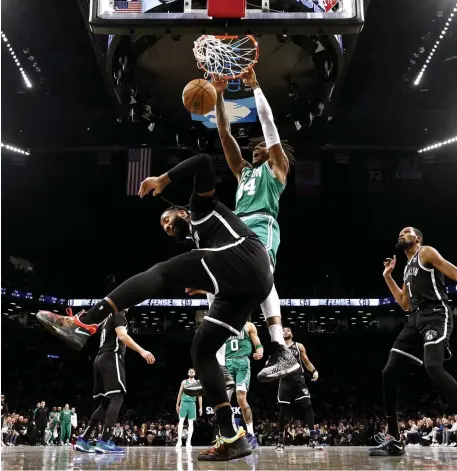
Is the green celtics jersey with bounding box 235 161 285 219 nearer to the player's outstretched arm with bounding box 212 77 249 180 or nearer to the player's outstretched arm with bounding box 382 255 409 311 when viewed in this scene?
the player's outstretched arm with bounding box 212 77 249 180

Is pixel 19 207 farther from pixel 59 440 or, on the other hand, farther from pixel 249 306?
pixel 249 306

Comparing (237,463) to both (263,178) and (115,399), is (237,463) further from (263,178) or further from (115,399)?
(115,399)

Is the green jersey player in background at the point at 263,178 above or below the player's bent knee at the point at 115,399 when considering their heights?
above

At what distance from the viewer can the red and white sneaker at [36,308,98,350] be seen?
366cm

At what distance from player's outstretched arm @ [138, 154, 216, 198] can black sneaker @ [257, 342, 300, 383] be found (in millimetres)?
1445

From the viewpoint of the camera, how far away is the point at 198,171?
12.6 feet

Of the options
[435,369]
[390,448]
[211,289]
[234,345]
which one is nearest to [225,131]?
[211,289]

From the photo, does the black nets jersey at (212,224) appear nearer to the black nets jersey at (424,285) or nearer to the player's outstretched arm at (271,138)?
the player's outstretched arm at (271,138)

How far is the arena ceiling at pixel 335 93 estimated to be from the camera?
559 inches

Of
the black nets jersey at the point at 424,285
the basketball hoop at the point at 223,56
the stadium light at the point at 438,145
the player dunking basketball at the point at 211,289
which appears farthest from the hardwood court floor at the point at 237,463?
the stadium light at the point at 438,145

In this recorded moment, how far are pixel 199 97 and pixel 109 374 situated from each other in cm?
387

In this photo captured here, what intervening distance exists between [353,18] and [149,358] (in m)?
3.86

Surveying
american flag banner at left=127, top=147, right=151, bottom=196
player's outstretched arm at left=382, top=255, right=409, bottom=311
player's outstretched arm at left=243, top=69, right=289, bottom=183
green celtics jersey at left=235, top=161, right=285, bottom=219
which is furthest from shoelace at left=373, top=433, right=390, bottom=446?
american flag banner at left=127, top=147, right=151, bottom=196

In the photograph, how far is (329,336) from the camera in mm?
29438
